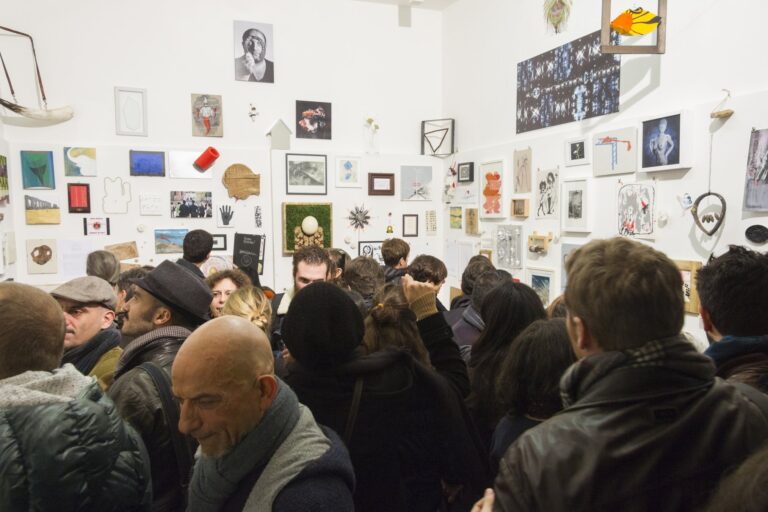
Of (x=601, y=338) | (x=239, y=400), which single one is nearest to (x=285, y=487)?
(x=239, y=400)

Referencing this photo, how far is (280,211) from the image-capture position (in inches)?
245

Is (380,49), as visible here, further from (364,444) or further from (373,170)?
(364,444)

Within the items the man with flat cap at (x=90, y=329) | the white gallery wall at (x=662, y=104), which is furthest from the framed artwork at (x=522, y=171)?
the man with flat cap at (x=90, y=329)

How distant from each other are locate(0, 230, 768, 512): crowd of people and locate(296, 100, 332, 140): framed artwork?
178 inches

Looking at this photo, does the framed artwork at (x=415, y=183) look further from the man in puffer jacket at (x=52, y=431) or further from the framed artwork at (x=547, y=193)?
the man in puffer jacket at (x=52, y=431)

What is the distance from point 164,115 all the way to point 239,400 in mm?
5302

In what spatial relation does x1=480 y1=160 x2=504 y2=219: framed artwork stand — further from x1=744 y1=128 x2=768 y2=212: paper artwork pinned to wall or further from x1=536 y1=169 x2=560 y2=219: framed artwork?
x1=744 y1=128 x2=768 y2=212: paper artwork pinned to wall

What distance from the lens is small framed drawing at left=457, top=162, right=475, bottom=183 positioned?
615cm

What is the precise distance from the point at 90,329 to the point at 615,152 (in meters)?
3.68

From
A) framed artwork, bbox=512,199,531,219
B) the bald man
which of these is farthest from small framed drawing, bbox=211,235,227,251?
the bald man

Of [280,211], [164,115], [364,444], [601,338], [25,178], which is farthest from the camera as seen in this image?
[280,211]

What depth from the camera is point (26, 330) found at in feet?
4.15

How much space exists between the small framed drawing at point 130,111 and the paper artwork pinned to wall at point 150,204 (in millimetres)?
637

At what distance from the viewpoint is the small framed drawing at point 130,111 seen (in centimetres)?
562
